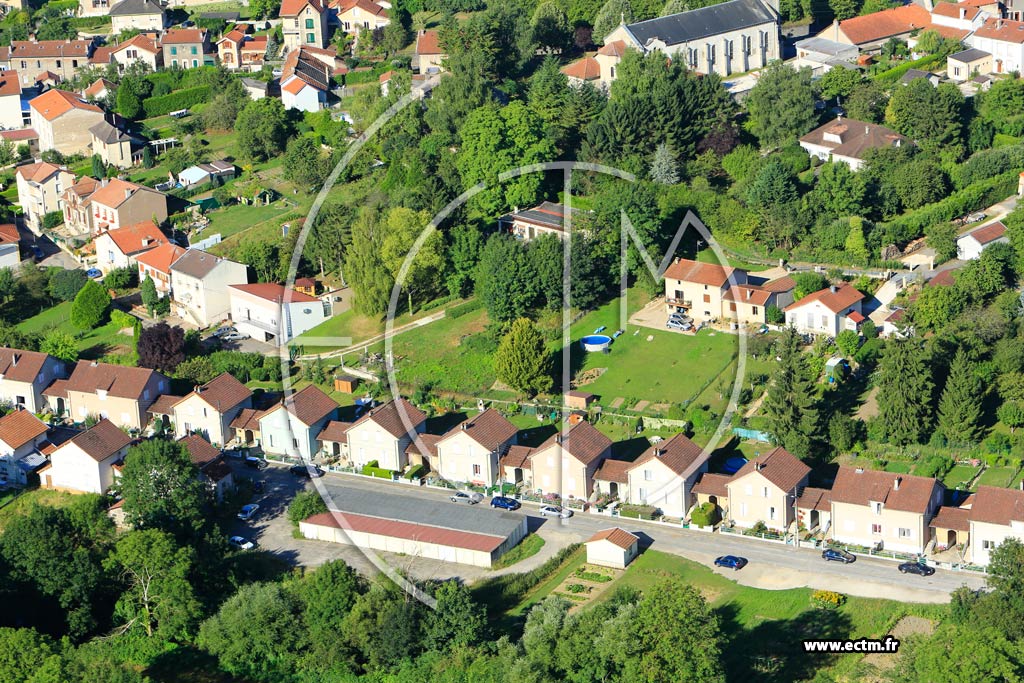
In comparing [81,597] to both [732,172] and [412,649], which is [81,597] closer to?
[412,649]

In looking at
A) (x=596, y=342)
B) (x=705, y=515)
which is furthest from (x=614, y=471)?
(x=596, y=342)

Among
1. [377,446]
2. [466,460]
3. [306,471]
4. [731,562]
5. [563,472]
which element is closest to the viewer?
[731,562]

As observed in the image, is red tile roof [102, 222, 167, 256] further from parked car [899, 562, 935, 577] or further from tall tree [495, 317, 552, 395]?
parked car [899, 562, 935, 577]

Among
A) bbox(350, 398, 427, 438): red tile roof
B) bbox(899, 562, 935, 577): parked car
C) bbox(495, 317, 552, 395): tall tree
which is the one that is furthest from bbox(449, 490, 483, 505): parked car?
bbox(899, 562, 935, 577): parked car

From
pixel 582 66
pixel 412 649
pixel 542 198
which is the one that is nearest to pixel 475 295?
pixel 542 198

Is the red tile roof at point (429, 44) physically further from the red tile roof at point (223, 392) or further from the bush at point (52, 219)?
the red tile roof at point (223, 392)

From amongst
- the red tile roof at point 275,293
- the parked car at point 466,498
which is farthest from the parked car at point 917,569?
the red tile roof at point 275,293

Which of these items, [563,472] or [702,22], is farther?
[702,22]

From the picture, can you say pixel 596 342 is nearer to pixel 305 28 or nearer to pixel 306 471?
pixel 306 471
